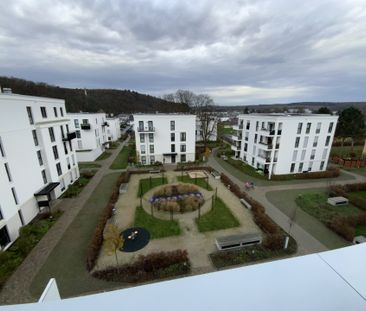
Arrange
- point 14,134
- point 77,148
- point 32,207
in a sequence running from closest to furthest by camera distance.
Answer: point 14,134, point 32,207, point 77,148

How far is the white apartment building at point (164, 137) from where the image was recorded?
34438mm

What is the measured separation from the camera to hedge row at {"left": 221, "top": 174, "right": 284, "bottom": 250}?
14.9m

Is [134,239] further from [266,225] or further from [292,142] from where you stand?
[292,142]

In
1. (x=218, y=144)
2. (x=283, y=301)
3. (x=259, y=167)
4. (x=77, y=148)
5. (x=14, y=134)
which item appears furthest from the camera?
(x=218, y=144)

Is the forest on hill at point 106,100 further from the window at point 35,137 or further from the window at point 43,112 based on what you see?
the window at point 35,137

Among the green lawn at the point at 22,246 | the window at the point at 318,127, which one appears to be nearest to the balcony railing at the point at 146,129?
the green lawn at the point at 22,246

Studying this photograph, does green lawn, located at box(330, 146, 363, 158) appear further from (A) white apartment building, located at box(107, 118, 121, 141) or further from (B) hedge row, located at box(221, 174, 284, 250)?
(A) white apartment building, located at box(107, 118, 121, 141)

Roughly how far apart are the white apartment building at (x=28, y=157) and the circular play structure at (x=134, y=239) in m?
9.23

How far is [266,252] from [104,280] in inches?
459

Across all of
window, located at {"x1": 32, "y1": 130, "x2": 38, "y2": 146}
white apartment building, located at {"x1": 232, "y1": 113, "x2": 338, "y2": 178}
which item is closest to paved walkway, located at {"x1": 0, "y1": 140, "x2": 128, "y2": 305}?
window, located at {"x1": 32, "y1": 130, "x2": 38, "y2": 146}

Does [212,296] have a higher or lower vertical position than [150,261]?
higher

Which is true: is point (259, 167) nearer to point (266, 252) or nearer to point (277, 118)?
point (277, 118)

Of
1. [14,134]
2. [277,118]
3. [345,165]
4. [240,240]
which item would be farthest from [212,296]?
[345,165]

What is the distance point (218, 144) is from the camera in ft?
180
